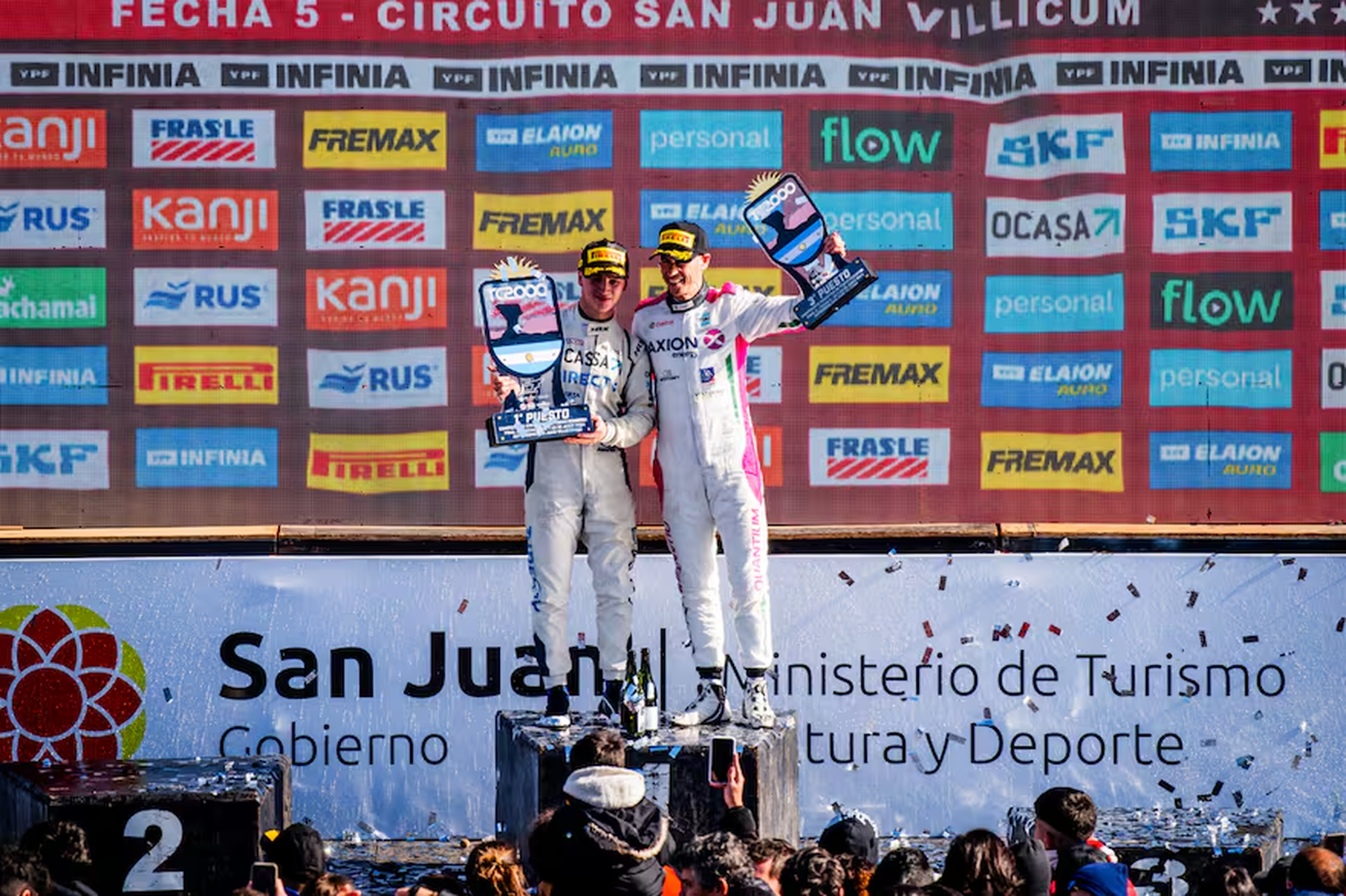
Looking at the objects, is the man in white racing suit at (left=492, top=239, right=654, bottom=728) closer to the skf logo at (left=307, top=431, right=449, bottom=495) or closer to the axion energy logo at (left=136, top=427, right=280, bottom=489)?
the skf logo at (left=307, top=431, right=449, bottom=495)

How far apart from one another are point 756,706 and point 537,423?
1.08m

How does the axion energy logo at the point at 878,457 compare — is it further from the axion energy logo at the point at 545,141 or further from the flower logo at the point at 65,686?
the flower logo at the point at 65,686

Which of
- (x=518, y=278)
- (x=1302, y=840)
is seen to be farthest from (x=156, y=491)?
(x=1302, y=840)

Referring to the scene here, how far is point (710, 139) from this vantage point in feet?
22.3

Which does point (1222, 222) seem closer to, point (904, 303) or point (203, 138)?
point (904, 303)

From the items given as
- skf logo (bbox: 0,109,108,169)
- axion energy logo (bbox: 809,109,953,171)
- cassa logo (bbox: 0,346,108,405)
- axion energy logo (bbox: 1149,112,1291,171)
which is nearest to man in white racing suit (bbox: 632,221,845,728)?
axion energy logo (bbox: 809,109,953,171)

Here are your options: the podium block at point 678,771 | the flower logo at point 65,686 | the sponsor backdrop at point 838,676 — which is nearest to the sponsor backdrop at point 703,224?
the sponsor backdrop at point 838,676

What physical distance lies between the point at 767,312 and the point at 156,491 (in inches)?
96.6

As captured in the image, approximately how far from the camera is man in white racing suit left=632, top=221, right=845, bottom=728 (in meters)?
5.65

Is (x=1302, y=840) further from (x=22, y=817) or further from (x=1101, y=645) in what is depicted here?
(x=22, y=817)

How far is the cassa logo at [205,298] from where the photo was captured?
6.75 meters

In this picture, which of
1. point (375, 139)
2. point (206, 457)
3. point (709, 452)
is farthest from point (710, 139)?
point (206, 457)

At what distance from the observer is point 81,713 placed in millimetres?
6441

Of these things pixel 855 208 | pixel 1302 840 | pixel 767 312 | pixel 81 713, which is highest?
pixel 855 208
